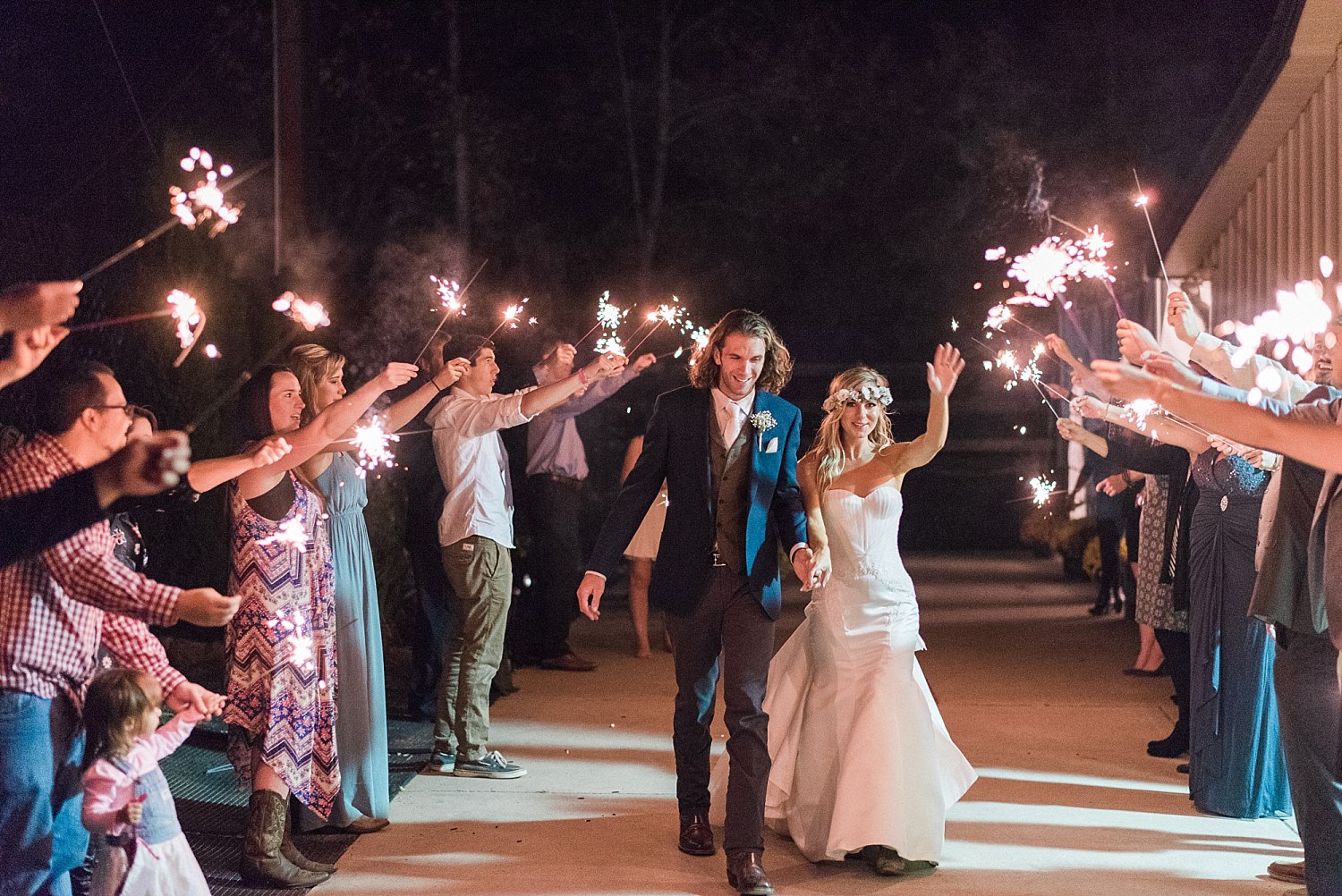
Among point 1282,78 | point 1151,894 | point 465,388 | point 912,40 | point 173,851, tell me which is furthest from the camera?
point 912,40

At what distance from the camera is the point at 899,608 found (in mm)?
5223

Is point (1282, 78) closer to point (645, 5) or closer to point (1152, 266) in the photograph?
point (1152, 266)

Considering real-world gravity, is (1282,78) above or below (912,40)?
below

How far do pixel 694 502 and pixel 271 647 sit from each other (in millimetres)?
1621

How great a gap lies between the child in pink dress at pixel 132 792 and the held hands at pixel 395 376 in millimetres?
1231

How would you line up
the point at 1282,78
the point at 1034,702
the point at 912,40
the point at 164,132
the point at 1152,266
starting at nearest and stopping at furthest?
1. the point at 1282,78
2. the point at 1034,702
3. the point at 164,132
4. the point at 1152,266
5. the point at 912,40

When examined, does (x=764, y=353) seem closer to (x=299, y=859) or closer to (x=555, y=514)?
(x=299, y=859)

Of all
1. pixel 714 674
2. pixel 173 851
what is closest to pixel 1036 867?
pixel 714 674

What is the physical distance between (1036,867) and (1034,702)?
333cm

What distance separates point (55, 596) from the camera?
3.33 meters

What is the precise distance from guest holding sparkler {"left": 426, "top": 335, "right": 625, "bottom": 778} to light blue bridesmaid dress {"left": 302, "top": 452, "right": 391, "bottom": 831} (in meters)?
0.94

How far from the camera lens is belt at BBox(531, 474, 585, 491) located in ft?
30.6

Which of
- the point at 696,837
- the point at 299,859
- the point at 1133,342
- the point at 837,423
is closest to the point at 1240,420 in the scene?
the point at 1133,342

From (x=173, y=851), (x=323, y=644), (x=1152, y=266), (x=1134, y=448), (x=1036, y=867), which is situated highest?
(x=1152, y=266)
